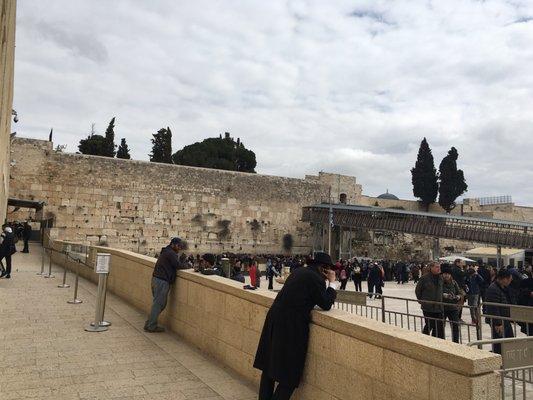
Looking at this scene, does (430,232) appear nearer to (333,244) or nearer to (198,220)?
(333,244)

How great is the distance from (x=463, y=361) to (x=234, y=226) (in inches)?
1101

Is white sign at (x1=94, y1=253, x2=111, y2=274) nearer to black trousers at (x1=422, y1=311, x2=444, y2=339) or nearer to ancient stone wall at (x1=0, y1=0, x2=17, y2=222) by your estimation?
black trousers at (x1=422, y1=311, x2=444, y2=339)

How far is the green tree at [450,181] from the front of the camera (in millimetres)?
42000

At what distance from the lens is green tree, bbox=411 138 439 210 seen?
41.7 meters

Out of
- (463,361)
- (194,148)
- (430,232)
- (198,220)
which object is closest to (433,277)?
(463,361)

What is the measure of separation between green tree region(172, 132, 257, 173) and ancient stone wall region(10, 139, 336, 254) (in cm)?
1517

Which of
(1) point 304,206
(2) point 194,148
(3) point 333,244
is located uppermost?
(2) point 194,148

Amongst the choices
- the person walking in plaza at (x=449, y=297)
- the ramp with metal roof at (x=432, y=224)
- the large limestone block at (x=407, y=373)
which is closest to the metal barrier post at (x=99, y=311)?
the large limestone block at (x=407, y=373)

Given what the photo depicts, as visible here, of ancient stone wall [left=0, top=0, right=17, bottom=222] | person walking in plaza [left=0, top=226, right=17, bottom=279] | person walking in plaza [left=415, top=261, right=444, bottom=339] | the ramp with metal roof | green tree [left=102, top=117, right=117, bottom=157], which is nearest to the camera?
person walking in plaza [left=415, top=261, right=444, bottom=339]

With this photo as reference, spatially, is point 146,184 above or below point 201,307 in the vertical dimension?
above

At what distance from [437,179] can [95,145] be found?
3358 cm

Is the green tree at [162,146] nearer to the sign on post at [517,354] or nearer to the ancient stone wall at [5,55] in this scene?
the ancient stone wall at [5,55]

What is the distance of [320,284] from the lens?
2932 millimetres

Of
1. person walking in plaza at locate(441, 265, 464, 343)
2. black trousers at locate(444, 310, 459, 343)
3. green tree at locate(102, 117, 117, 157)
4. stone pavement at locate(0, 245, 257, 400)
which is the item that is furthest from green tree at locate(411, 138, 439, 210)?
stone pavement at locate(0, 245, 257, 400)
